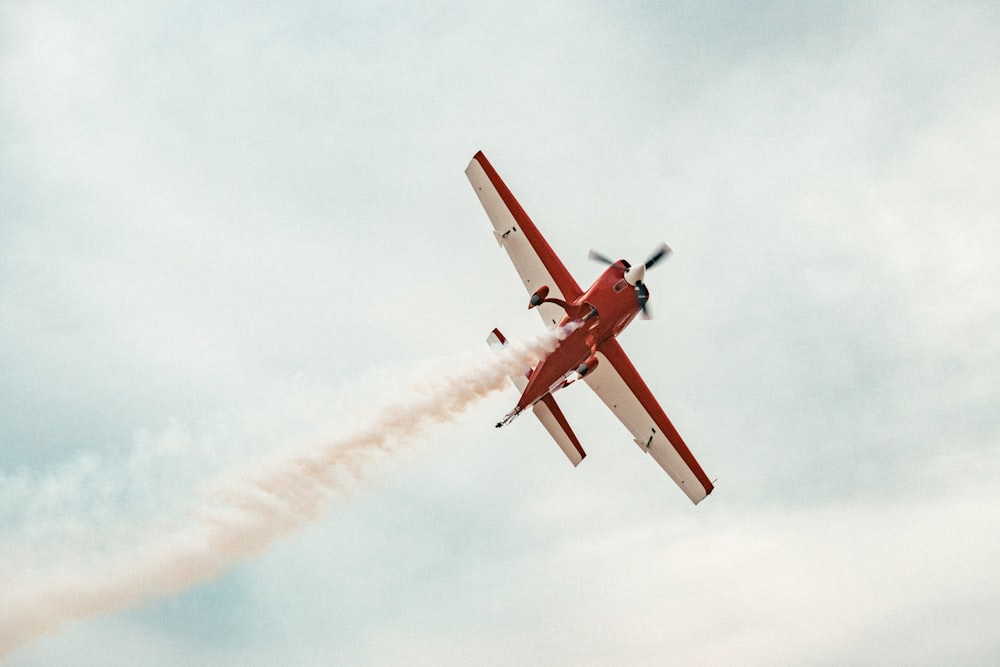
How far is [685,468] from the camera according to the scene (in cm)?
4541

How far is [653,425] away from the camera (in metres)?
45.4

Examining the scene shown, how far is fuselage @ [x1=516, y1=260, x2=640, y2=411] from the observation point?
42.1 meters

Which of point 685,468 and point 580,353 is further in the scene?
point 685,468

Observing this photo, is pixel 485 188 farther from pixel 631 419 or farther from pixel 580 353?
pixel 631 419

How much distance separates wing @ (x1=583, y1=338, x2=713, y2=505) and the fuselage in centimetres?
277

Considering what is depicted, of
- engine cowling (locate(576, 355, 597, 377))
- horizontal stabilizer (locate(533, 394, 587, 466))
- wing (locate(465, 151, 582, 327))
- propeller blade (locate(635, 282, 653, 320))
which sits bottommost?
horizontal stabilizer (locate(533, 394, 587, 466))

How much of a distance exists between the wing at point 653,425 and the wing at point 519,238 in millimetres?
3456

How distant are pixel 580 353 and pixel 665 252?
4.86 metres

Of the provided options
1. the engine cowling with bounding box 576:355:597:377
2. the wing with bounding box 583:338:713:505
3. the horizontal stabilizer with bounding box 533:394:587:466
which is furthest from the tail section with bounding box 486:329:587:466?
the wing with bounding box 583:338:713:505

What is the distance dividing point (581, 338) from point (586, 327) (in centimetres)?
44

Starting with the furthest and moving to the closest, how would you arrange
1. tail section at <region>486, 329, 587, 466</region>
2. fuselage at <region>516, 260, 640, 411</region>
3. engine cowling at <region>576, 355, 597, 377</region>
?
tail section at <region>486, 329, 587, 466</region> < engine cowling at <region>576, 355, 597, 377</region> < fuselage at <region>516, 260, 640, 411</region>

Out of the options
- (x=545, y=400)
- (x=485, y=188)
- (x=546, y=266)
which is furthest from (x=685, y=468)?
(x=485, y=188)

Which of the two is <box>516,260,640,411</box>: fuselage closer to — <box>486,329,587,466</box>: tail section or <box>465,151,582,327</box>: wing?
<box>486,329,587,466</box>: tail section

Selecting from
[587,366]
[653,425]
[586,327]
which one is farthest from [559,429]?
[586,327]
